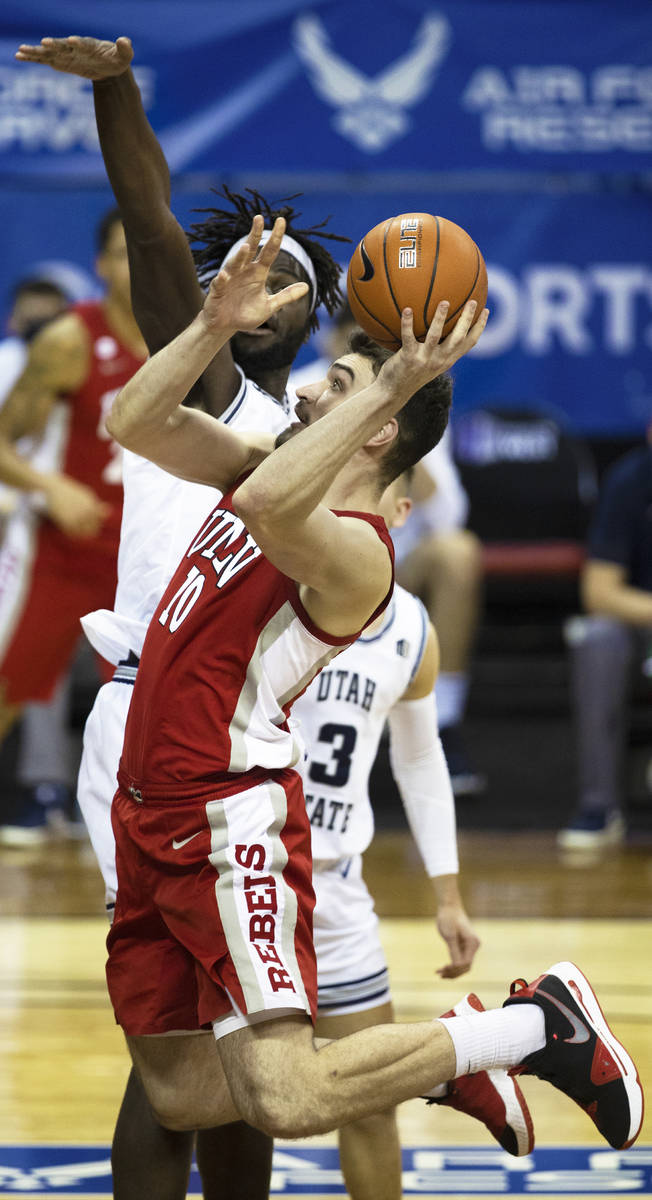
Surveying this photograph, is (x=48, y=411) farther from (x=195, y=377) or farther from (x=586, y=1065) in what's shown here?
(x=586, y=1065)

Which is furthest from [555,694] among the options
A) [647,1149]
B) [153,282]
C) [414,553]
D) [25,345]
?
[153,282]

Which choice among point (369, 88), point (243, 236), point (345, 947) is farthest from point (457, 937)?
point (369, 88)

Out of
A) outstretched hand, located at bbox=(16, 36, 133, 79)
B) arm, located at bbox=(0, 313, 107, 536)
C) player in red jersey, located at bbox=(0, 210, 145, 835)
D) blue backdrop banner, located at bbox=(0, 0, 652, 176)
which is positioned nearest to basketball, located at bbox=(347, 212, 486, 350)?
outstretched hand, located at bbox=(16, 36, 133, 79)

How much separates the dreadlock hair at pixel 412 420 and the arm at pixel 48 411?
3086 millimetres

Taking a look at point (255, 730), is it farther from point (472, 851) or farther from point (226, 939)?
point (472, 851)

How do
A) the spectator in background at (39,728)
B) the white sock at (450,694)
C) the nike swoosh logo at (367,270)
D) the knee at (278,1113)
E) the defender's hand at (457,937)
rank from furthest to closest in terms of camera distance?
1. the white sock at (450,694)
2. the spectator in background at (39,728)
3. the defender's hand at (457,937)
4. the nike swoosh logo at (367,270)
5. the knee at (278,1113)

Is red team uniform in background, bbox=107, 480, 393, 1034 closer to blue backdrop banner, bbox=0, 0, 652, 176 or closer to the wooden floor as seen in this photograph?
the wooden floor

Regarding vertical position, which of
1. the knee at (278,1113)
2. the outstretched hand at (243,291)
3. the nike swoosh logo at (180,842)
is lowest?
the knee at (278,1113)

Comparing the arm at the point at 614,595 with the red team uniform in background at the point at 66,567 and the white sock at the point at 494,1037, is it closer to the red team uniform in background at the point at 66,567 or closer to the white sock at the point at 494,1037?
the red team uniform in background at the point at 66,567

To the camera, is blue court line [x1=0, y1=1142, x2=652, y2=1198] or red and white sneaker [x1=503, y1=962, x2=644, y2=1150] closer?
red and white sneaker [x1=503, y1=962, x2=644, y2=1150]

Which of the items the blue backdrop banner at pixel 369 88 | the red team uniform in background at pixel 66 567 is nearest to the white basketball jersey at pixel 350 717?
the red team uniform in background at pixel 66 567

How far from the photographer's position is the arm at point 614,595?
259 inches

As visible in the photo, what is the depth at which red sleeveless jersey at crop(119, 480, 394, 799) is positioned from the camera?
263cm

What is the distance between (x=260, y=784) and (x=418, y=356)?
73cm
